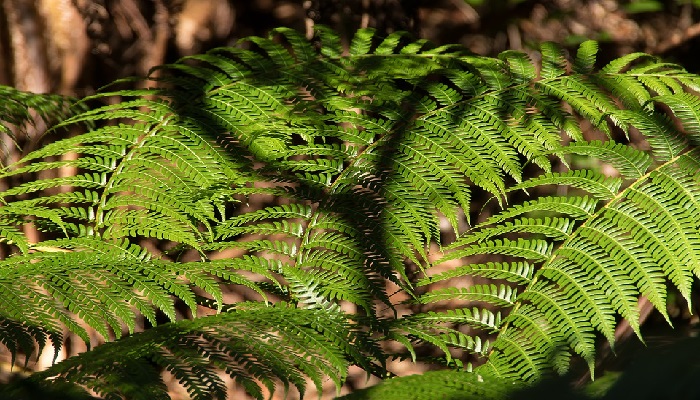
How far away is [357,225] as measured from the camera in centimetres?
163

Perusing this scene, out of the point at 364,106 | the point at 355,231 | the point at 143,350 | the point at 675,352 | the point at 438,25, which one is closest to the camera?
the point at 675,352

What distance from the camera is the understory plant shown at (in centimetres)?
132

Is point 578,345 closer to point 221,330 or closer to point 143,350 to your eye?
point 221,330

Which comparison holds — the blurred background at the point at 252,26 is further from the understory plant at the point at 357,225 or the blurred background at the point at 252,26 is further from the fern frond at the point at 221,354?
the fern frond at the point at 221,354

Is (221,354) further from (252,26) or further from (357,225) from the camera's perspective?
(252,26)

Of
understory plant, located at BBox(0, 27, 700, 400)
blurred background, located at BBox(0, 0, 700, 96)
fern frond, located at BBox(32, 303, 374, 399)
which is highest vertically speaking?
blurred background, located at BBox(0, 0, 700, 96)

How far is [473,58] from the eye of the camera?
6.53ft

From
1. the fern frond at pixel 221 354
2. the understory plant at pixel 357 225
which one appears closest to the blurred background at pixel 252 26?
the understory plant at pixel 357 225

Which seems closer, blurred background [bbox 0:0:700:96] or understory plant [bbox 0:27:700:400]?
understory plant [bbox 0:27:700:400]

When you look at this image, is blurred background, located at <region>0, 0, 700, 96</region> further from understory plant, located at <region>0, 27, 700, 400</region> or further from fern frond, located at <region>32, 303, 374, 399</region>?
fern frond, located at <region>32, 303, 374, 399</region>

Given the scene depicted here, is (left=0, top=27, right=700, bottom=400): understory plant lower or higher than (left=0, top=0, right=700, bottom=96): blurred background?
Result: lower

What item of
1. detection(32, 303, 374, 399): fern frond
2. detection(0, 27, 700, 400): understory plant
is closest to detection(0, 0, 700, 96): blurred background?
detection(0, 27, 700, 400): understory plant

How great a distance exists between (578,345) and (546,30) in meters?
2.92

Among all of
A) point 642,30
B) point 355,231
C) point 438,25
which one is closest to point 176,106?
point 355,231
